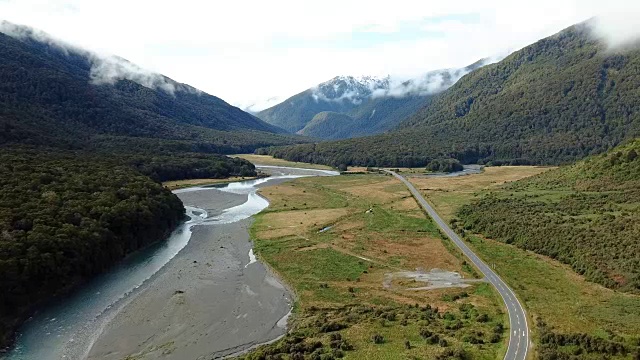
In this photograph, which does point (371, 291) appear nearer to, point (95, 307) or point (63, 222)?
point (95, 307)

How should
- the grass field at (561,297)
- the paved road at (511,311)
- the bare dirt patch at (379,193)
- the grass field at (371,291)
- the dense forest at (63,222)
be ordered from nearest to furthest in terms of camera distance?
the paved road at (511,311) < the grass field at (371,291) < the grass field at (561,297) < the dense forest at (63,222) < the bare dirt patch at (379,193)

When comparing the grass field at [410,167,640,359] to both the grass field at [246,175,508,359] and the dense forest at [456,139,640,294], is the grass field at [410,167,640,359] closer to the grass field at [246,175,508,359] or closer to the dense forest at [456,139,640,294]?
the dense forest at [456,139,640,294]

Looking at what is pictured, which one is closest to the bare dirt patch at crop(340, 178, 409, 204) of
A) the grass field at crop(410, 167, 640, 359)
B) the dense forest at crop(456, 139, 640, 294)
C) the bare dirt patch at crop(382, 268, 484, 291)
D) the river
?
the dense forest at crop(456, 139, 640, 294)

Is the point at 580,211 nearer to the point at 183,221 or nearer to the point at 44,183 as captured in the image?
the point at 183,221

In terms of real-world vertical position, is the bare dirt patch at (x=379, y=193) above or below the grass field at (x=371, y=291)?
above

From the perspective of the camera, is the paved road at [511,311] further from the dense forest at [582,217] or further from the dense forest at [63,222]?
the dense forest at [63,222]

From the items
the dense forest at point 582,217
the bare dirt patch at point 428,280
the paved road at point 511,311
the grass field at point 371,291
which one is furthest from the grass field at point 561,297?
the bare dirt patch at point 428,280
